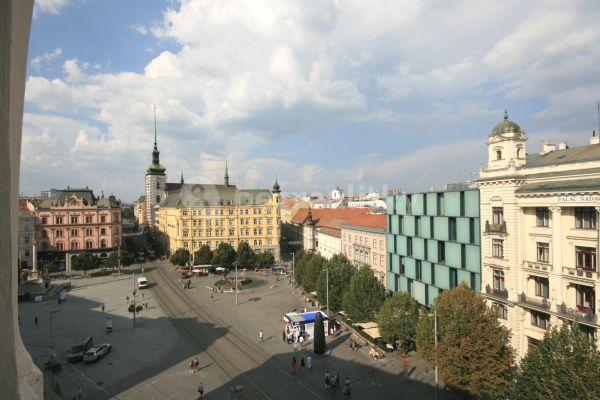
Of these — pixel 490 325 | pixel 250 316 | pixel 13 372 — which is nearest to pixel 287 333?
pixel 250 316

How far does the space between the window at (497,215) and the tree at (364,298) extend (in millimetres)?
14434

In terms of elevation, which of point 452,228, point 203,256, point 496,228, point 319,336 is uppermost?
point 496,228

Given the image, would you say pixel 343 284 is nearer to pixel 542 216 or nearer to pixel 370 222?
pixel 370 222

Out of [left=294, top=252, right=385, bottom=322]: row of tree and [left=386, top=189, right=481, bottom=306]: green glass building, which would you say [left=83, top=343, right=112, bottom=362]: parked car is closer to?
[left=294, top=252, right=385, bottom=322]: row of tree

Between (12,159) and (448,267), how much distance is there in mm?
40825

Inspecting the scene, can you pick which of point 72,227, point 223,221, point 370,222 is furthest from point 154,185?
point 370,222

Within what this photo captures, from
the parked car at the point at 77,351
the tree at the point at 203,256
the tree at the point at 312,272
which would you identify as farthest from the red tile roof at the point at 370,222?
the parked car at the point at 77,351

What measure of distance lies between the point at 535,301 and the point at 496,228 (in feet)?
21.6

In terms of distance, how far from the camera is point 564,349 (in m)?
20.1

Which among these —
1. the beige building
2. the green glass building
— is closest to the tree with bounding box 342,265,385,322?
the green glass building

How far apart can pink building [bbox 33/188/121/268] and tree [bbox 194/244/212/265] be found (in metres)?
22.4

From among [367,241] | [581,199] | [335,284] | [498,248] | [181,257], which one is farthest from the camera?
[181,257]

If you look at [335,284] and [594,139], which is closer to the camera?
[594,139]

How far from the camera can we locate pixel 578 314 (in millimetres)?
27312
